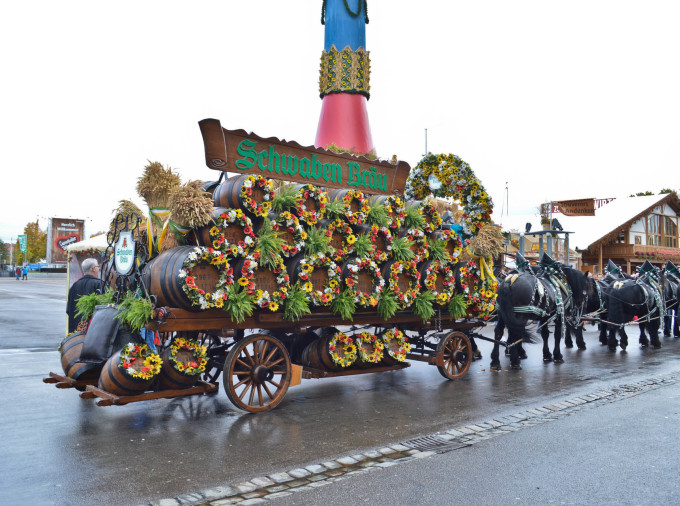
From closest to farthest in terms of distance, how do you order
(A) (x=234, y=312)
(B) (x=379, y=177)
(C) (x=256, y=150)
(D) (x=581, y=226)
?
1. (A) (x=234, y=312)
2. (C) (x=256, y=150)
3. (B) (x=379, y=177)
4. (D) (x=581, y=226)

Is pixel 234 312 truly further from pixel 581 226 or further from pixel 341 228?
pixel 581 226

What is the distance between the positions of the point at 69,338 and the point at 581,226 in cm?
3700

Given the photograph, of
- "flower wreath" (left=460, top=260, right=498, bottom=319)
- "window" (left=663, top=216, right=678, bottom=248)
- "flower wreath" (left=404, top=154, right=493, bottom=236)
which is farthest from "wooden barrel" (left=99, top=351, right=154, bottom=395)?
"window" (left=663, top=216, right=678, bottom=248)

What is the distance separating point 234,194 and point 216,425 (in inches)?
102

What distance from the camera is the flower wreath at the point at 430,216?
333 inches

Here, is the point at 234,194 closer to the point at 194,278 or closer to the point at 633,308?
the point at 194,278

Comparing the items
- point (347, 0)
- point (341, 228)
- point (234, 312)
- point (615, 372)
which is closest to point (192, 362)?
point (234, 312)

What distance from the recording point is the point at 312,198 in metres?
7.15

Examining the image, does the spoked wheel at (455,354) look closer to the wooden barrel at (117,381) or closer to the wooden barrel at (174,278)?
the wooden barrel at (174,278)

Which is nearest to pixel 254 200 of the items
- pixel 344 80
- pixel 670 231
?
pixel 344 80

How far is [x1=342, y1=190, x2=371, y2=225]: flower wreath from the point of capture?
24.5 ft

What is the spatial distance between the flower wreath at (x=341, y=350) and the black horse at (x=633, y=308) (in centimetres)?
801

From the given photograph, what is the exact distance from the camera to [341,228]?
745 cm

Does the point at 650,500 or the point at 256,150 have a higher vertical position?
the point at 256,150
